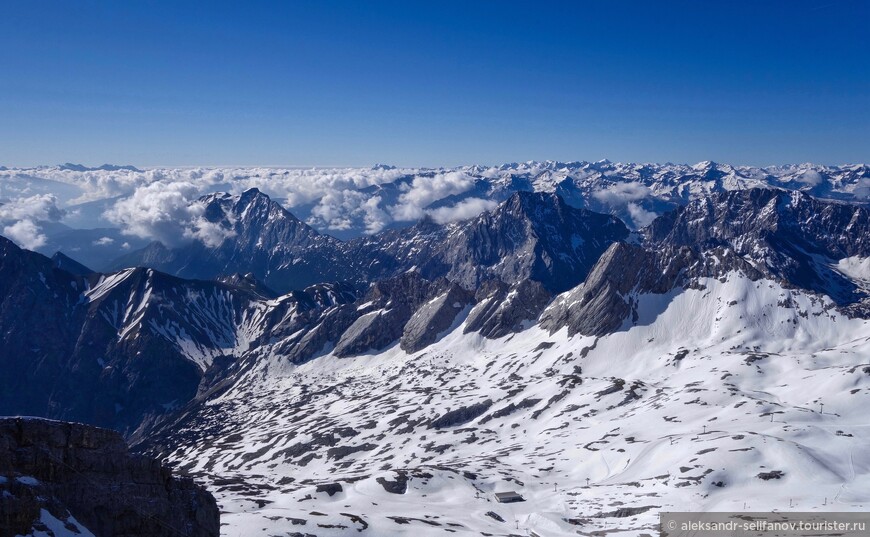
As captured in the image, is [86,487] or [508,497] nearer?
[86,487]

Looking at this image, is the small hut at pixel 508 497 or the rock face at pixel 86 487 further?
the small hut at pixel 508 497

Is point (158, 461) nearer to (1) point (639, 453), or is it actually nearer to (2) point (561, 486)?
(2) point (561, 486)

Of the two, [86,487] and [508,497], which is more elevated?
[86,487]

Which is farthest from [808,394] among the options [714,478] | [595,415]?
[714,478]

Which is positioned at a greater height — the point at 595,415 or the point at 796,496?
the point at 796,496

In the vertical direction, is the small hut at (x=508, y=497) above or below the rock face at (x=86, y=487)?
below

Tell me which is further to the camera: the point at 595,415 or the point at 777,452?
the point at 595,415

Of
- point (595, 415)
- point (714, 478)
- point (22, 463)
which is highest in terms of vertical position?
point (22, 463)

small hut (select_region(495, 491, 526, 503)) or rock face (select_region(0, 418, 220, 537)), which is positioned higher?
rock face (select_region(0, 418, 220, 537))
